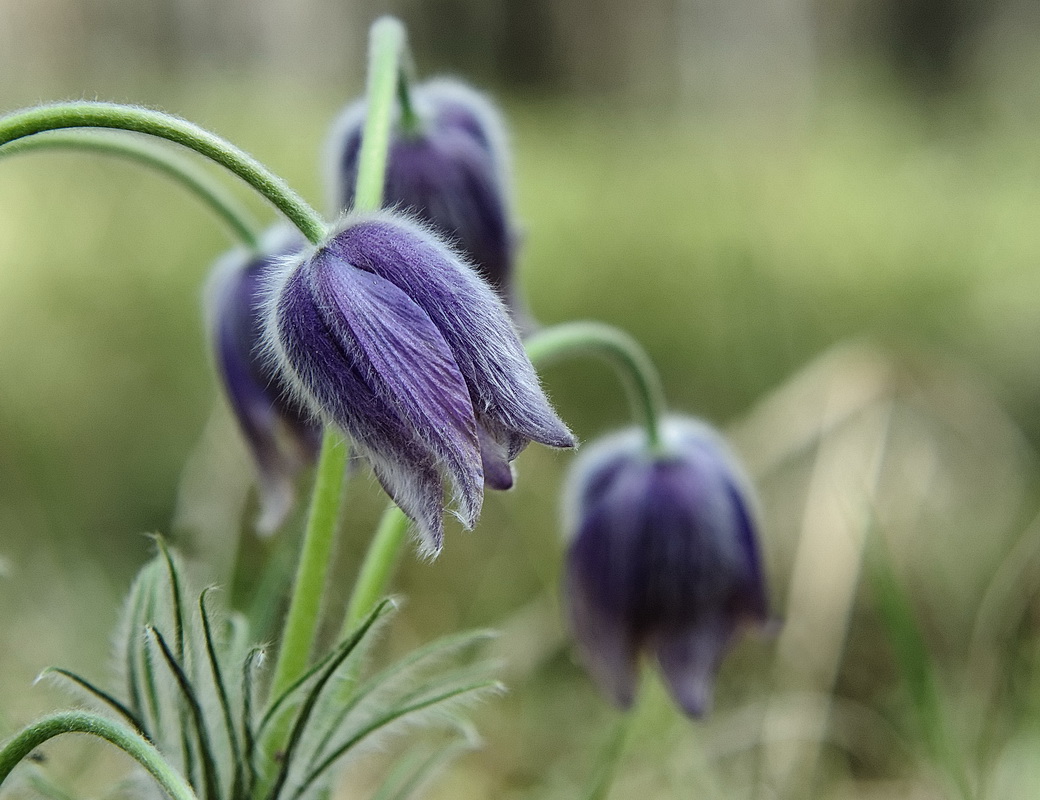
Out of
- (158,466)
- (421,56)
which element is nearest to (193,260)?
(158,466)

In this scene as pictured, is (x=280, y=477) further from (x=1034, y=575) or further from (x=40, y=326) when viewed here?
(x=40, y=326)

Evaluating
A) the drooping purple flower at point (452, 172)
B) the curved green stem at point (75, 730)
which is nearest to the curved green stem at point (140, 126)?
the curved green stem at point (75, 730)

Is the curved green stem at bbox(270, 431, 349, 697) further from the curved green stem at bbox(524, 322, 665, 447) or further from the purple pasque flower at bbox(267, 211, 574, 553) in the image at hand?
the curved green stem at bbox(524, 322, 665, 447)

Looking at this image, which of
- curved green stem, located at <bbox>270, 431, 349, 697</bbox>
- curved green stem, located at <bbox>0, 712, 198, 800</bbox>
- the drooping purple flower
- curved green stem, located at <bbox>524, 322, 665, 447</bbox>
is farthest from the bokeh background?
curved green stem, located at <bbox>0, 712, 198, 800</bbox>

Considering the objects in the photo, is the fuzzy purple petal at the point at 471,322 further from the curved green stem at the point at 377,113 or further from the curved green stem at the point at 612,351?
the curved green stem at the point at 612,351

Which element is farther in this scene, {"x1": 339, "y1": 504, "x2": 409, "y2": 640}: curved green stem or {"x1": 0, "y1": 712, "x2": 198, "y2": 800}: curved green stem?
{"x1": 339, "y1": 504, "x2": 409, "y2": 640}: curved green stem

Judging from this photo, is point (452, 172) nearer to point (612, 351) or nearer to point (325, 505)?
point (612, 351)

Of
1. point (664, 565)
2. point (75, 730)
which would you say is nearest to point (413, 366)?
point (75, 730)
